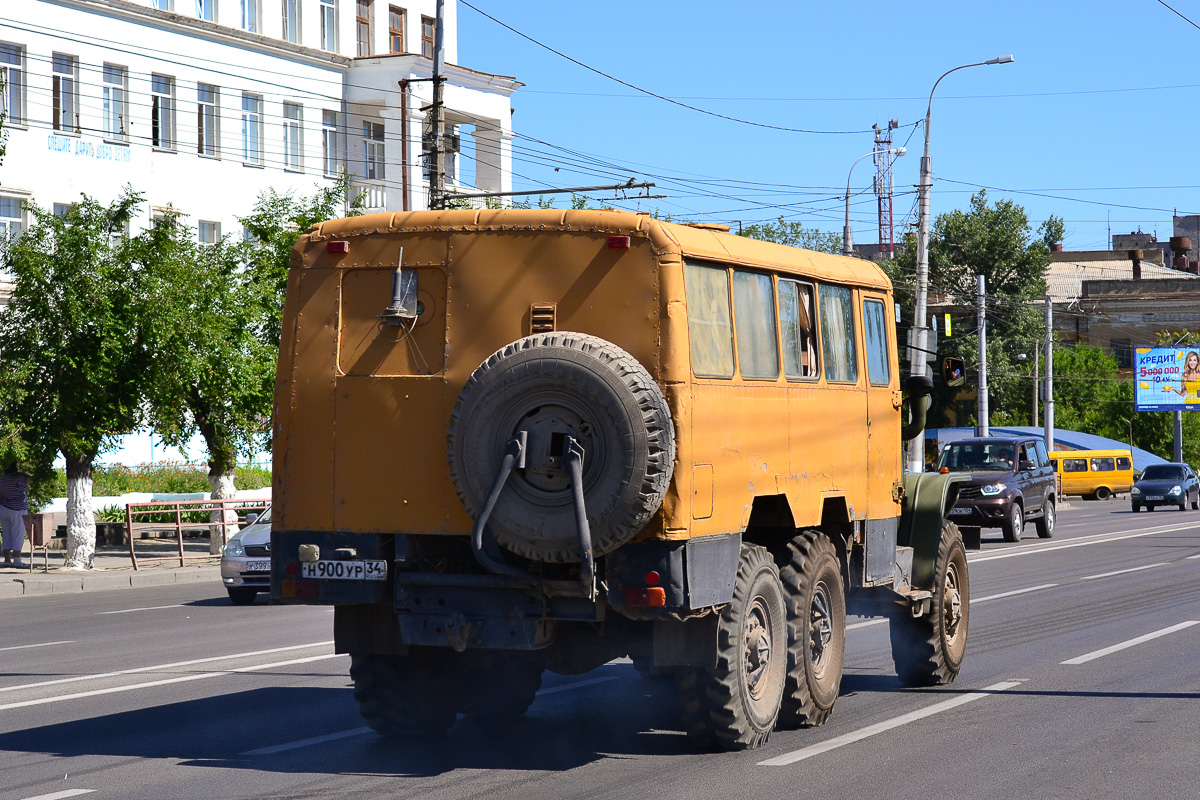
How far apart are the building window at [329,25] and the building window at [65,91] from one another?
927 cm

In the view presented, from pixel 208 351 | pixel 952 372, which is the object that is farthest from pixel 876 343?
pixel 208 351

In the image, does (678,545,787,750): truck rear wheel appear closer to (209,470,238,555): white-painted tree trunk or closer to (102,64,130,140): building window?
(209,470,238,555): white-painted tree trunk

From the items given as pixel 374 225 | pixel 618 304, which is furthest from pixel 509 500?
pixel 374 225

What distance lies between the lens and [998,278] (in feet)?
254

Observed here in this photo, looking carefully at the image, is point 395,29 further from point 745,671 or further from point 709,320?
point 745,671

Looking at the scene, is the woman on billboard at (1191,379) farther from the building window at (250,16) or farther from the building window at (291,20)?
the building window at (250,16)

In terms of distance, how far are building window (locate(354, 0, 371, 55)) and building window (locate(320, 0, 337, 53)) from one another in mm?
965

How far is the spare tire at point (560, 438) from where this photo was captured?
6.95 metres

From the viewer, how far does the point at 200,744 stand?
8258 mm

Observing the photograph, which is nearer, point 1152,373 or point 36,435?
point 36,435

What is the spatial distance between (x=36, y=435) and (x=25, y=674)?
1253 cm

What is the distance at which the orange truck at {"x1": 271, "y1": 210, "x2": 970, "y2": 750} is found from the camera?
7.08m

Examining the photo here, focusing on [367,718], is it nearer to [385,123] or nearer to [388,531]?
[388,531]

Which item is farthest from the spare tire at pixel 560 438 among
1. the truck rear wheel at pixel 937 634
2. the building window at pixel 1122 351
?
the building window at pixel 1122 351
